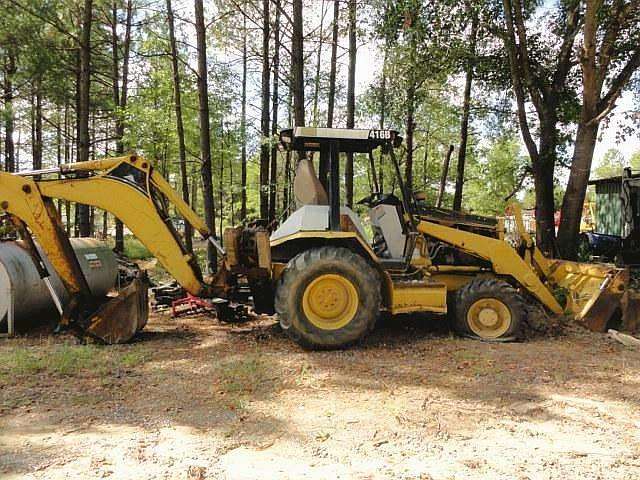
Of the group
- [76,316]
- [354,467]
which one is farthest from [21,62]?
[354,467]

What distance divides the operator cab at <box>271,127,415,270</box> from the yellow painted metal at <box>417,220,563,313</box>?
508 mm

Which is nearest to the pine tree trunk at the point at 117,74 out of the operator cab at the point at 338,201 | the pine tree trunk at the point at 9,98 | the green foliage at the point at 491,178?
the pine tree trunk at the point at 9,98

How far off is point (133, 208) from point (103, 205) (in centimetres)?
34

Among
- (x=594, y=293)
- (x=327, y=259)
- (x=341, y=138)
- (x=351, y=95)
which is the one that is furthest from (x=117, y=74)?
(x=594, y=293)

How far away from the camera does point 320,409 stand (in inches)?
171

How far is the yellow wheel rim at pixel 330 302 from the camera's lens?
20.1 ft

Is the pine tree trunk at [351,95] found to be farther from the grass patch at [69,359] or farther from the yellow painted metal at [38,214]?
the grass patch at [69,359]

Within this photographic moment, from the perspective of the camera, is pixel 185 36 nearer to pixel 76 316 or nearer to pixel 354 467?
pixel 76 316

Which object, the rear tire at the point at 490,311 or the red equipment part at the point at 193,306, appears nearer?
the rear tire at the point at 490,311

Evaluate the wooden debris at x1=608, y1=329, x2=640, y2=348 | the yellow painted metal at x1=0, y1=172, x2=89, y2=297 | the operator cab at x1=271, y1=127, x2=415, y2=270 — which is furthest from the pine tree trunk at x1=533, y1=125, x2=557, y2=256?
the yellow painted metal at x1=0, y1=172, x2=89, y2=297

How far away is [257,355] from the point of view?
5934 millimetres

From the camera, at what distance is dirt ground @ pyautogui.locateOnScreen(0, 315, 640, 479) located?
130 inches

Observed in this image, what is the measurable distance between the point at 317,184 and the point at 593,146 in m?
6.46

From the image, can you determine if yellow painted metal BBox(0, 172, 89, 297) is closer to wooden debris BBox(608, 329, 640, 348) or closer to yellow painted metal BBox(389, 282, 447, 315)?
yellow painted metal BBox(389, 282, 447, 315)
